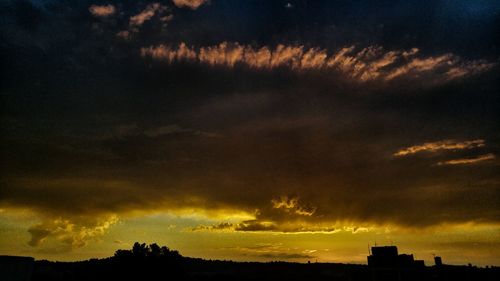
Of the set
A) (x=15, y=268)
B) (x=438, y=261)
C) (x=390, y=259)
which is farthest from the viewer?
(x=438, y=261)

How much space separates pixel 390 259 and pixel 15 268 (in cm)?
6101

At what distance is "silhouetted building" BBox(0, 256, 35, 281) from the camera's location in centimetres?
3506

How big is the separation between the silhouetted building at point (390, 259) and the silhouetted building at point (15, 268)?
58758 mm

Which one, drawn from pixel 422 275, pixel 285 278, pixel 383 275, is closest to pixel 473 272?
pixel 422 275

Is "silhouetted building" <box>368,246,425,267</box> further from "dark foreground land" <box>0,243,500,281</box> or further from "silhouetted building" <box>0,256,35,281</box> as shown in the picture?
"silhouetted building" <box>0,256,35,281</box>

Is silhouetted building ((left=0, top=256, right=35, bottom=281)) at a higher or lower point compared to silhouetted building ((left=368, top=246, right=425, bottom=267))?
lower

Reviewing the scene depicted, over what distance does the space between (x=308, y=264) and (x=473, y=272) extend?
2858 inches

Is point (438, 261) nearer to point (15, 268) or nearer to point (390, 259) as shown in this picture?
point (390, 259)

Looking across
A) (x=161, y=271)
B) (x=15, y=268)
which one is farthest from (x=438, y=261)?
(x=15, y=268)

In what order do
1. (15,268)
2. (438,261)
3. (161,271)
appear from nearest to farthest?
(15,268), (161,271), (438,261)

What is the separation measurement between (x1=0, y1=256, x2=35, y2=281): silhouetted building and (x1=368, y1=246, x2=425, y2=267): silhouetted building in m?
58.8

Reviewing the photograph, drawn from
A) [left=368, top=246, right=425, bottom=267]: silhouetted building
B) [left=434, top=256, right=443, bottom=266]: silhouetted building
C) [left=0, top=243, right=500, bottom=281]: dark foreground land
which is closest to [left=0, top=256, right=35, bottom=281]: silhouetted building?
[left=0, top=243, right=500, bottom=281]: dark foreground land

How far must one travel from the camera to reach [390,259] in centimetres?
7294

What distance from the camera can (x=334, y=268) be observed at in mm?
134250
